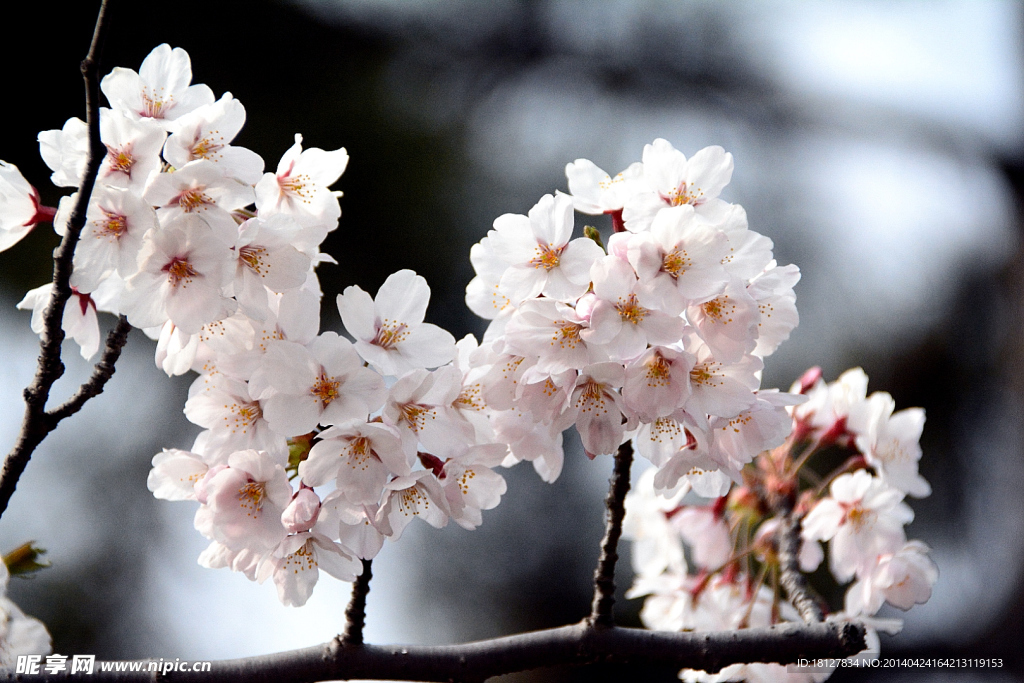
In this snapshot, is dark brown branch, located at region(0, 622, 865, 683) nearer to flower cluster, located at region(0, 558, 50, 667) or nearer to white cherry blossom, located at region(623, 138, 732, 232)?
flower cluster, located at region(0, 558, 50, 667)

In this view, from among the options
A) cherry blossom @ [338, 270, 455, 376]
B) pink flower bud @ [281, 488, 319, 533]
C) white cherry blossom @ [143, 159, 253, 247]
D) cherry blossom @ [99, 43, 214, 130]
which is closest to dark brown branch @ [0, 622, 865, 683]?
pink flower bud @ [281, 488, 319, 533]

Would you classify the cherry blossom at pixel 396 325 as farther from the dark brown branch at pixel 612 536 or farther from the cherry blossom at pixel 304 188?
the dark brown branch at pixel 612 536

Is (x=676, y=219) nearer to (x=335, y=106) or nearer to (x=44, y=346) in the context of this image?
(x=44, y=346)

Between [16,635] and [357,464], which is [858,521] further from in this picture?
[16,635]

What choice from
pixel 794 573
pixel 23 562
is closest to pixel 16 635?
pixel 23 562

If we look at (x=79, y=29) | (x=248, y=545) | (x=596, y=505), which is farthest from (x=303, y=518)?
(x=79, y=29)

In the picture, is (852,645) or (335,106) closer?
(852,645)
